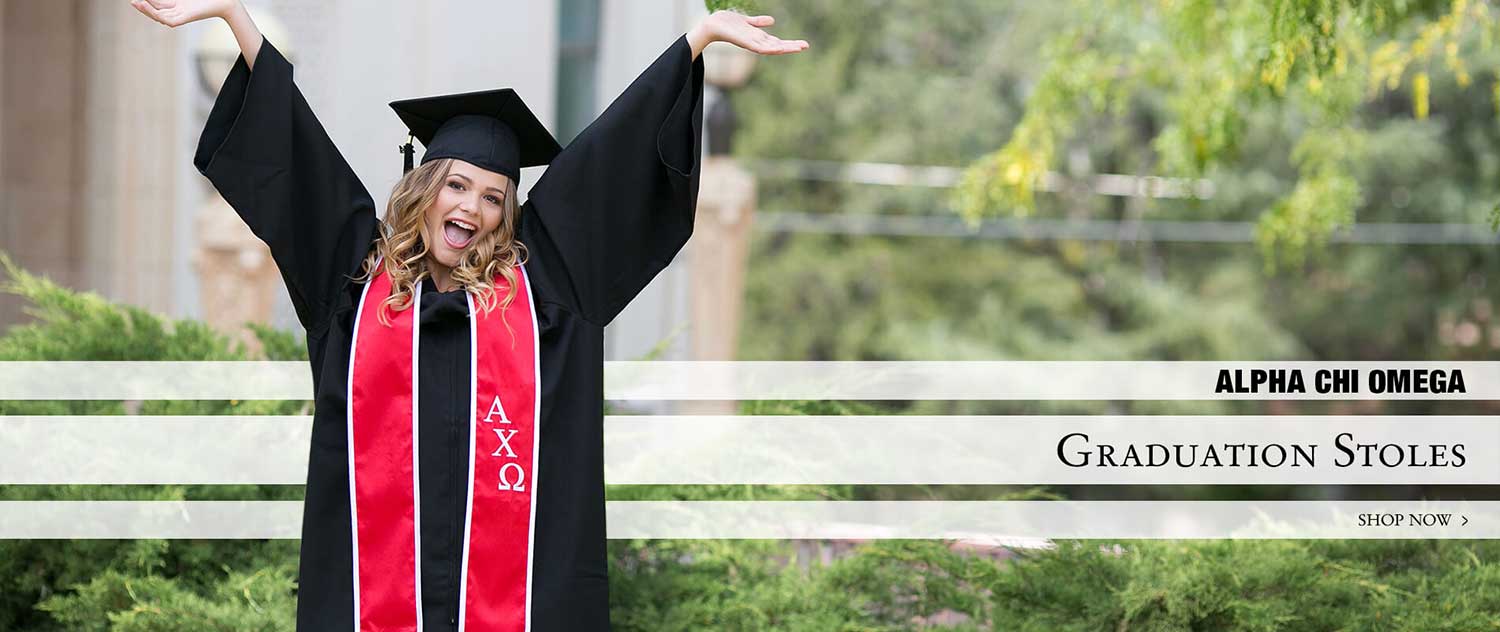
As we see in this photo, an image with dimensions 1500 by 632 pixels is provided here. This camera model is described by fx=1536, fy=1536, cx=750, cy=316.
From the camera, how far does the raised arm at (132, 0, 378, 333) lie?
289cm

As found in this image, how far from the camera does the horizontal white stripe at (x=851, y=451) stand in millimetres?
4129

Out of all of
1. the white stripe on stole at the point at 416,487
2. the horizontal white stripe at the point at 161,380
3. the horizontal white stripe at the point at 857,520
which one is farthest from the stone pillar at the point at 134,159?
the white stripe on stole at the point at 416,487

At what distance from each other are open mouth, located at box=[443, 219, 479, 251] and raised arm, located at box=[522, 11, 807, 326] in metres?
0.13

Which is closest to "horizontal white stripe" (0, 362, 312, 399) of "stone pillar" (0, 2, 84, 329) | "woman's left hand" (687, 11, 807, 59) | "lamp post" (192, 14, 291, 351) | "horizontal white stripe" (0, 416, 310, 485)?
"horizontal white stripe" (0, 416, 310, 485)

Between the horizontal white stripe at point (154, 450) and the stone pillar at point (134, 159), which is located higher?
the stone pillar at point (134, 159)

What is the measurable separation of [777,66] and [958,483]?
22119 millimetres

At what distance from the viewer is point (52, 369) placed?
434 cm

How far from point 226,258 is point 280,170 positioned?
5141 millimetres

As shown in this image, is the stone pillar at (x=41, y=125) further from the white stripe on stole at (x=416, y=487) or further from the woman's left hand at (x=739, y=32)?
the woman's left hand at (x=739, y=32)

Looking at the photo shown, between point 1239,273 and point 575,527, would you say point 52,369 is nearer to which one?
point 575,527

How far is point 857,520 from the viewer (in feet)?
13.7

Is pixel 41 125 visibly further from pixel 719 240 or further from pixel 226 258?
pixel 719 240

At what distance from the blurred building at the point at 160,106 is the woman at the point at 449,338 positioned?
4.28m

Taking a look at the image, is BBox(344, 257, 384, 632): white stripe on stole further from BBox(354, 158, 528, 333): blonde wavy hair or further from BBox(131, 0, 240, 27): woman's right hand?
BBox(131, 0, 240, 27): woman's right hand
